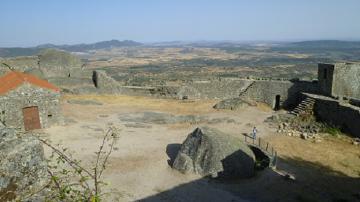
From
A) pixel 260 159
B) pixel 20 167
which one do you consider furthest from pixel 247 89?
pixel 20 167

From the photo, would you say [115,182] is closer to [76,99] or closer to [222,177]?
[222,177]

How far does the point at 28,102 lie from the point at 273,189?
14947 millimetres

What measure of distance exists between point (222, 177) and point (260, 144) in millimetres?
5575

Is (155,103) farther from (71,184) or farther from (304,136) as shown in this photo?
(71,184)

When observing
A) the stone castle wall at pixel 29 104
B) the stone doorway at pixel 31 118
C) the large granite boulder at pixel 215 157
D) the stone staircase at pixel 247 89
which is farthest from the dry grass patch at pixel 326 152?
the stone doorway at pixel 31 118

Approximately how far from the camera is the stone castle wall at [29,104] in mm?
22312

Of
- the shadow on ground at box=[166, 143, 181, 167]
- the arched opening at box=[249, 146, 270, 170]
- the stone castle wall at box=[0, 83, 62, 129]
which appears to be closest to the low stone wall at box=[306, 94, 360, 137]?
the arched opening at box=[249, 146, 270, 170]

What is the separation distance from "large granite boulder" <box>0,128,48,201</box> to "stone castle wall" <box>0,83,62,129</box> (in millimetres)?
14913

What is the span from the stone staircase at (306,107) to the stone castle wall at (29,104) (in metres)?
16.5

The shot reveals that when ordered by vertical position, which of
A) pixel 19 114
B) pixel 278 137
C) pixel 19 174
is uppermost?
pixel 19 174

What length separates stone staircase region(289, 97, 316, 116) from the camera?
27.9 m

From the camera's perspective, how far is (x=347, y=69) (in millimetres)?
28328

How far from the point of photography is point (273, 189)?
16.3 meters

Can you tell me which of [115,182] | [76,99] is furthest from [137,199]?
[76,99]
